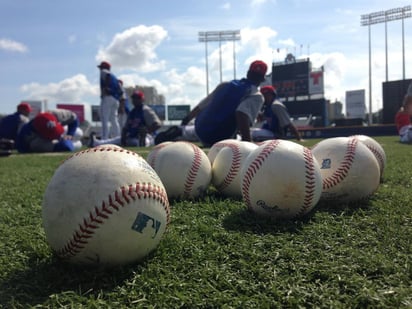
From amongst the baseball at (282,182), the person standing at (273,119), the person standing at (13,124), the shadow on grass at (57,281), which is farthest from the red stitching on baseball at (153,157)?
the person standing at (13,124)

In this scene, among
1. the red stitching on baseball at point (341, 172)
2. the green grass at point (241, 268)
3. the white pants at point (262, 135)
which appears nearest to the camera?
the green grass at point (241, 268)

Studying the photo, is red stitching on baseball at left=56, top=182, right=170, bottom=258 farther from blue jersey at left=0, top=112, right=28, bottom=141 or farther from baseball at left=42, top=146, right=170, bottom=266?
blue jersey at left=0, top=112, right=28, bottom=141

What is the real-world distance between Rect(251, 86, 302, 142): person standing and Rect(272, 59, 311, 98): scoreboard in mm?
32426

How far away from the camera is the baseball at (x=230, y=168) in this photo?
12.1 feet

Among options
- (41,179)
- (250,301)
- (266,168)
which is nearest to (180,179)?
(266,168)

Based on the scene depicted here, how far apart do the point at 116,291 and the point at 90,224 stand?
1.14 feet

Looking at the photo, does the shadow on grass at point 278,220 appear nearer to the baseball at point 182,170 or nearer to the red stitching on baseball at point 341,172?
the red stitching on baseball at point 341,172

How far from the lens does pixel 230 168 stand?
12.1ft

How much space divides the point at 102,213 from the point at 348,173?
83.7 inches

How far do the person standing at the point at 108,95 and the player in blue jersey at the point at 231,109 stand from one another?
474 cm

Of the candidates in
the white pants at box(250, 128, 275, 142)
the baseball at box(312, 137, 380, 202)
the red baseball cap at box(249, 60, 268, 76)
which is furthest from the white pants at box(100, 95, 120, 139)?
the baseball at box(312, 137, 380, 202)

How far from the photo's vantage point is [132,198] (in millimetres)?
1977

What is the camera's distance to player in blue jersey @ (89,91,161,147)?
1141cm

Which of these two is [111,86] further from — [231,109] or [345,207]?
[345,207]
